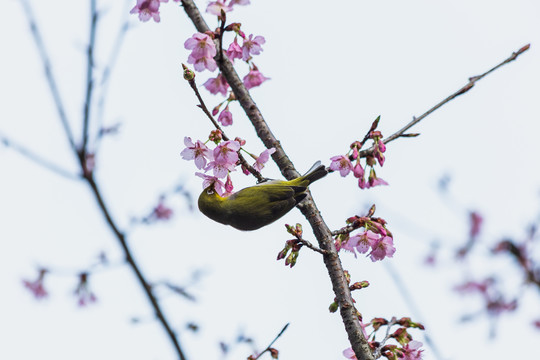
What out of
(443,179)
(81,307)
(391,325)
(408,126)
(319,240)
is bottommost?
(391,325)

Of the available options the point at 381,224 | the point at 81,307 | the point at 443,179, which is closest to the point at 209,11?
the point at 381,224

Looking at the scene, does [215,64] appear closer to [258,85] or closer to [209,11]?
[209,11]

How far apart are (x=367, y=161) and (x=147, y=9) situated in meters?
1.97

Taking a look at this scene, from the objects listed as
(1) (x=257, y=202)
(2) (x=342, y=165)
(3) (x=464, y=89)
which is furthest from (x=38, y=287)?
→ (3) (x=464, y=89)

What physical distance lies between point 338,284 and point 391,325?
775mm

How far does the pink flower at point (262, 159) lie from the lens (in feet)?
12.4

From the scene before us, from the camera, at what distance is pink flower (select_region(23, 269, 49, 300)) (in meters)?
6.80

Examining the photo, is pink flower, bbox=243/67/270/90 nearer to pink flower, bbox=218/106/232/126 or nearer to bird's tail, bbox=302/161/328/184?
pink flower, bbox=218/106/232/126

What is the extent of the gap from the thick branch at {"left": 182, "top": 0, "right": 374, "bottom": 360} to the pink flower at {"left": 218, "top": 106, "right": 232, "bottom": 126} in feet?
1.97

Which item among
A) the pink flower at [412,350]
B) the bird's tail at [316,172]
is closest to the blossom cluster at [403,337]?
the pink flower at [412,350]

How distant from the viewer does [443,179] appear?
5672 mm

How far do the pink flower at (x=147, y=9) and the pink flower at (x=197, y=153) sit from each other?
1.04m

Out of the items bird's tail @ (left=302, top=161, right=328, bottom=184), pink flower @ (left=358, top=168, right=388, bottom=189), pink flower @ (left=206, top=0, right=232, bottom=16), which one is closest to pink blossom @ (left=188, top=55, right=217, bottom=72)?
pink flower @ (left=206, top=0, right=232, bottom=16)

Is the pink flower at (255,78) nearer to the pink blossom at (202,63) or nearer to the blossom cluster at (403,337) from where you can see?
the pink blossom at (202,63)
